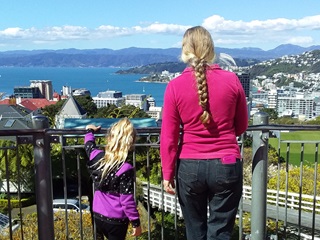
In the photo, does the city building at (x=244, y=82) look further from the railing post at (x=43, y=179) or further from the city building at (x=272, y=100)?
the city building at (x=272, y=100)

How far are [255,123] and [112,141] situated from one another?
1.40 m

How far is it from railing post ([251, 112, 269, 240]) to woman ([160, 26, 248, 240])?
903mm

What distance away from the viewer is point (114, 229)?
3.12 meters

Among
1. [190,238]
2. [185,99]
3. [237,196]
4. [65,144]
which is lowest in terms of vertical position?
[190,238]

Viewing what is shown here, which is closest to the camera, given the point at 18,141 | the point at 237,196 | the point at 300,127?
the point at 237,196

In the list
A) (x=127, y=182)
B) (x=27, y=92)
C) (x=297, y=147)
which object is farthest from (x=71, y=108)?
(x=27, y=92)

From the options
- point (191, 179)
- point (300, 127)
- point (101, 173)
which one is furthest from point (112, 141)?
point (300, 127)

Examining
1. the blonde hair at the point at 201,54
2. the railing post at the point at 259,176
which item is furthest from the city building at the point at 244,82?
the blonde hair at the point at 201,54

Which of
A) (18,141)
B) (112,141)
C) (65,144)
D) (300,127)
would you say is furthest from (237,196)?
(18,141)

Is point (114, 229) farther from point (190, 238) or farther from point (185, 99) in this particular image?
point (185, 99)

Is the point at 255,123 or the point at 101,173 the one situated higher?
the point at 255,123

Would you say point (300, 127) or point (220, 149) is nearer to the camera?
point (220, 149)

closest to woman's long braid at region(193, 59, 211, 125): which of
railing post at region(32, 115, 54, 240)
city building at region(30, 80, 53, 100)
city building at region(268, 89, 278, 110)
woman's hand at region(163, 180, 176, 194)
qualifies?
woman's hand at region(163, 180, 176, 194)

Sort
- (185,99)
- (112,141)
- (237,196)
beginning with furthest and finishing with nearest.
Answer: (112,141) < (237,196) < (185,99)
